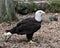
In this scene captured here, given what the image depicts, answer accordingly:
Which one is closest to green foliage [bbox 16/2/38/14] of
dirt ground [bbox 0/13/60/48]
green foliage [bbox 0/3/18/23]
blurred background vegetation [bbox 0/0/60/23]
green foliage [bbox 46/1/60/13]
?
blurred background vegetation [bbox 0/0/60/23]

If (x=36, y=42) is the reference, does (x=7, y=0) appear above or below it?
above

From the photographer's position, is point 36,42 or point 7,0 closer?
point 36,42

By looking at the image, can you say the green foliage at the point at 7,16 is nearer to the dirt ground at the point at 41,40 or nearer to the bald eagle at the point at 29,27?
the dirt ground at the point at 41,40

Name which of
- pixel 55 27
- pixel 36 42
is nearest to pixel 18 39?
pixel 36 42

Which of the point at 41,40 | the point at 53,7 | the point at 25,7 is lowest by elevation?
the point at 53,7

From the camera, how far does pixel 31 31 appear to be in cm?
762

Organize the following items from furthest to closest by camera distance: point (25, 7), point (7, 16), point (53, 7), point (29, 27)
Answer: point (53, 7)
point (25, 7)
point (7, 16)
point (29, 27)

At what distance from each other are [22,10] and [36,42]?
255 inches

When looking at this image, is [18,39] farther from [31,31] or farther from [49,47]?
[49,47]

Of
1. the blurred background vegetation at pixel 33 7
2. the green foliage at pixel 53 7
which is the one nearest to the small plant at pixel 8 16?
the blurred background vegetation at pixel 33 7

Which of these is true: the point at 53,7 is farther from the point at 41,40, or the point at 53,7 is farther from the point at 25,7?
the point at 41,40

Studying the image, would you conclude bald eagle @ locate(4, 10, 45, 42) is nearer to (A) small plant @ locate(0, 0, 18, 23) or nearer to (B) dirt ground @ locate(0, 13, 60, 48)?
(B) dirt ground @ locate(0, 13, 60, 48)

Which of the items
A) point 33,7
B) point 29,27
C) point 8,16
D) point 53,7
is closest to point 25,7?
point 33,7

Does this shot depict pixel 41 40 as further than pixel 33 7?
No
